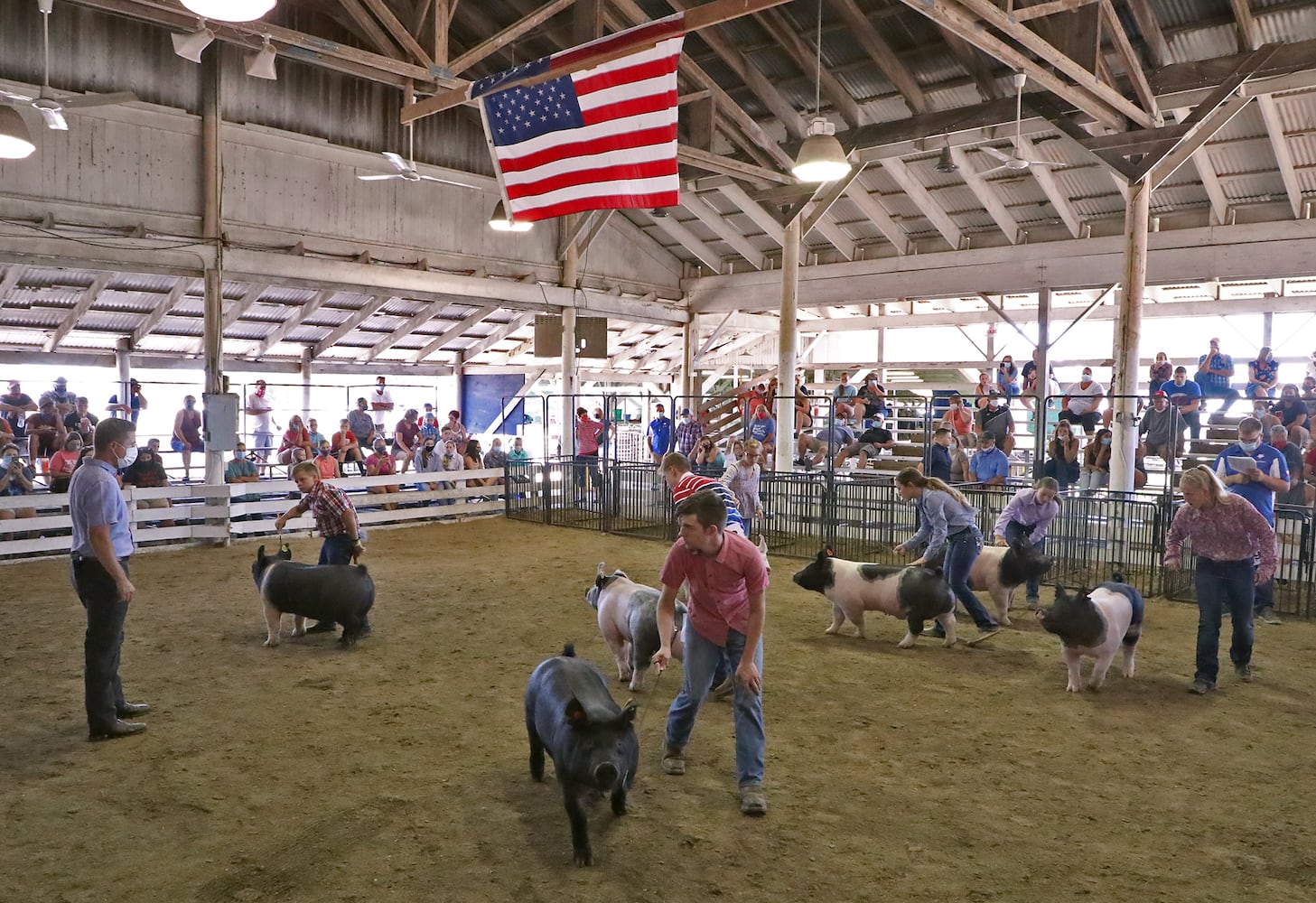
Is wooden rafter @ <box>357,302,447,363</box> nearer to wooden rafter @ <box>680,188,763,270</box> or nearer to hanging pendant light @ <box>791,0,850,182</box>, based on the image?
wooden rafter @ <box>680,188,763,270</box>

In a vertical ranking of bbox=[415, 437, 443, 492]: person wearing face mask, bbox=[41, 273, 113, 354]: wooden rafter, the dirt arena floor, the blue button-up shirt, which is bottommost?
the dirt arena floor

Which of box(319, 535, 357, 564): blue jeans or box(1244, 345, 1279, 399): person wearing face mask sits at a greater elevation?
box(1244, 345, 1279, 399): person wearing face mask

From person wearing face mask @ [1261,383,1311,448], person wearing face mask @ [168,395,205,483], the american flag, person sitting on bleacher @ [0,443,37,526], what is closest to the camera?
the american flag

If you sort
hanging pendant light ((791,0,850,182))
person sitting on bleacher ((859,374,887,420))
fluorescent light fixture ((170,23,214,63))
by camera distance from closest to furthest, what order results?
hanging pendant light ((791,0,850,182)) → fluorescent light fixture ((170,23,214,63)) → person sitting on bleacher ((859,374,887,420))

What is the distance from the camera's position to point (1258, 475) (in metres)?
8.22

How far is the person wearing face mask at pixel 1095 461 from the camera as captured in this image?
12758mm

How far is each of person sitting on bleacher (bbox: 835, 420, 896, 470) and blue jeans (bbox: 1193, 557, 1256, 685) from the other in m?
8.20

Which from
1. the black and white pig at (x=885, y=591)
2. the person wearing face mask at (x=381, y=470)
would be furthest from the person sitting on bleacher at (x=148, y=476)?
the black and white pig at (x=885, y=591)

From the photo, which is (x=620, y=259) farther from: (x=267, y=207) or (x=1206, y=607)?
(x=1206, y=607)

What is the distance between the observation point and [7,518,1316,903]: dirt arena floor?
3984 mm

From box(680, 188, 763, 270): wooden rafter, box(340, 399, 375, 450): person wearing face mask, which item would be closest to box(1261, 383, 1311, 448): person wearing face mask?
box(680, 188, 763, 270): wooden rafter

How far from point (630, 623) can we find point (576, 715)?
97.3 inches

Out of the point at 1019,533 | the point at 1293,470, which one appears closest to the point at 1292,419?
the point at 1293,470

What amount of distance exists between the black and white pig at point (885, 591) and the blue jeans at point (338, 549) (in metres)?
4.15
